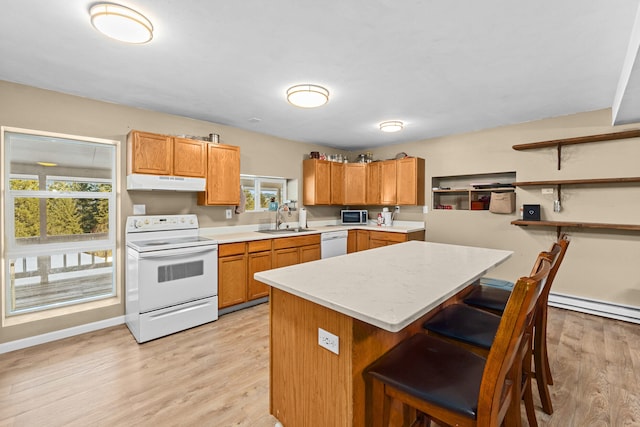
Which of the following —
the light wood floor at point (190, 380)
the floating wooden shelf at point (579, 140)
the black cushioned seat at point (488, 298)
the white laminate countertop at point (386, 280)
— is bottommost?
the light wood floor at point (190, 380)

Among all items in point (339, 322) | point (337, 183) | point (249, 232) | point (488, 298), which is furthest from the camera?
point (337, 183)

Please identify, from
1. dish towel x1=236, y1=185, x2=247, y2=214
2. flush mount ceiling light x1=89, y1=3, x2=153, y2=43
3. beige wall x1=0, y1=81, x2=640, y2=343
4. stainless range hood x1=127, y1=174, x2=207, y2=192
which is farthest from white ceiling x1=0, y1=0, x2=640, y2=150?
dish towel x1=236, y1=185, x2=247, y2=214

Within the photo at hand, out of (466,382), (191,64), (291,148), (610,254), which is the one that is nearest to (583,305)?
(610,254)

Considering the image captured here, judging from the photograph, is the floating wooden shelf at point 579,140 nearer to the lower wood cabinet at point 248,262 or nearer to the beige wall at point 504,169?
the beige wall at point 504,169

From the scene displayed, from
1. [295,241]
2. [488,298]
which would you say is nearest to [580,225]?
[488,298]

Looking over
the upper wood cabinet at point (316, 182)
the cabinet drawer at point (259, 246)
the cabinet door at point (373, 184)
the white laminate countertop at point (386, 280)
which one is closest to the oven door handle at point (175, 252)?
the cabinet drawer at point (259, 246)

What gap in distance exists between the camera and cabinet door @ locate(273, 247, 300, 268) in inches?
156

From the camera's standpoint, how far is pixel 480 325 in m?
1.57

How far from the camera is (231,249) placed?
11.5 ft

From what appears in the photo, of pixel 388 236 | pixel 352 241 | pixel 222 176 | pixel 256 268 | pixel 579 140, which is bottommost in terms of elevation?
pixel 256 268

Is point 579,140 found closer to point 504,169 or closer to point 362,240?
point 504,169

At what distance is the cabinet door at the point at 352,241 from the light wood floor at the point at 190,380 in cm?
239

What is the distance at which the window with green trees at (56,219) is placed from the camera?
275cm

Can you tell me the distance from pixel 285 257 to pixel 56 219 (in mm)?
2584
